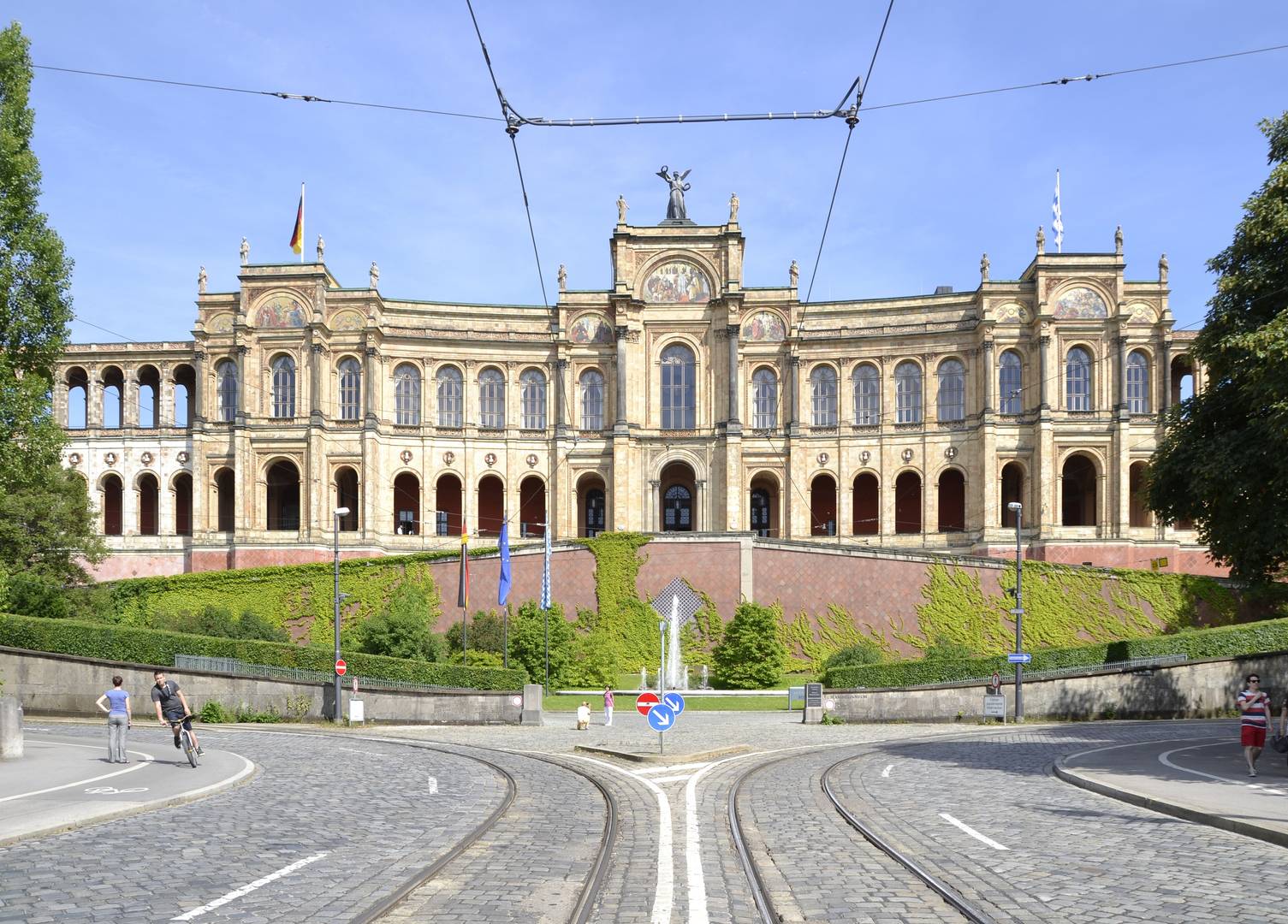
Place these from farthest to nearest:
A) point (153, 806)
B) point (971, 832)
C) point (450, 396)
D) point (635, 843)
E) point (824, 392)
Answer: point (450, 396)
point (824, 392)
point (153, 806)
point (971, 832)
point (635, 843)

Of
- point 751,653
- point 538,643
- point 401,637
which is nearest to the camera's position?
point 401,637

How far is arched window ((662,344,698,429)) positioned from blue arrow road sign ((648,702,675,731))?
41835 millimetres

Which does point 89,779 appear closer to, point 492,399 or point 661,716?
point 661,716

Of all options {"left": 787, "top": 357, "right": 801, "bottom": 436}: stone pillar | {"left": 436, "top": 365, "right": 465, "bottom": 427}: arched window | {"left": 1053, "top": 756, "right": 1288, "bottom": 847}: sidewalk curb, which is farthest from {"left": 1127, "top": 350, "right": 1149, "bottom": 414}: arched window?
{"left": 1053, "top": 756, "right": 1288, "bottom": 847}: sidewalk curb

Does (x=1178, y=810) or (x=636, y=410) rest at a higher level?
(x=636, y=410)

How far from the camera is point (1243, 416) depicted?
2438cm

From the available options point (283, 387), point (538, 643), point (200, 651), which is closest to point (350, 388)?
point (283, 387)

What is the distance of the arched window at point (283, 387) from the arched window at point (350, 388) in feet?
8.41

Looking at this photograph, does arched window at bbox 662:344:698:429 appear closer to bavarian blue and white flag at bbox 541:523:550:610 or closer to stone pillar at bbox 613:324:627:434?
stone pillar at bbox 613:324:627:434

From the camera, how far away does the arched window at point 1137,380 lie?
58281 millimetres

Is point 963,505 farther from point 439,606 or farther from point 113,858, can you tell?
point 113,858

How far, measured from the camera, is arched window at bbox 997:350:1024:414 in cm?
5888

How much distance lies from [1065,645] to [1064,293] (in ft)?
67.2

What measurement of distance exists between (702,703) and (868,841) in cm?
2795
